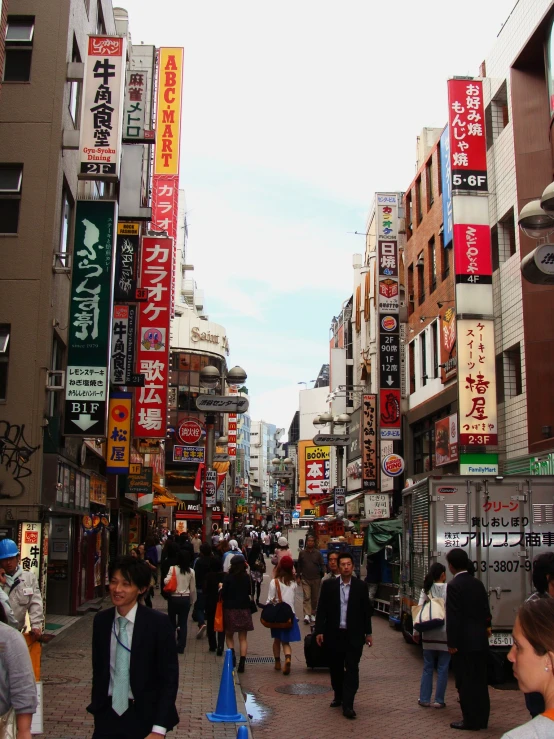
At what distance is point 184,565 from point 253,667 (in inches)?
84.9

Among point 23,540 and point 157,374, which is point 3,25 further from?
point 157,374

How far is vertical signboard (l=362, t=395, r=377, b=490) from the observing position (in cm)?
4081

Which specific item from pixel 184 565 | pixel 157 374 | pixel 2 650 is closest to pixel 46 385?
pixel 184 565

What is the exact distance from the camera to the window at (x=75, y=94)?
19141 millimetres

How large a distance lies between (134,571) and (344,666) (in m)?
6.17

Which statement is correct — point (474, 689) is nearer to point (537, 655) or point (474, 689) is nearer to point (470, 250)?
point (537, 655)

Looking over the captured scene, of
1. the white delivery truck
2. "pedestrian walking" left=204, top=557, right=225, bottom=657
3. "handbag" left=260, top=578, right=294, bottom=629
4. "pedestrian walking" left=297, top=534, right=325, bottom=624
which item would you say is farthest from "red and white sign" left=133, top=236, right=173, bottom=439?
the white delivery truck

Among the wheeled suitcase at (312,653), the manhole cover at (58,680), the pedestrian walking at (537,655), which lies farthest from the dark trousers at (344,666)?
the pedestrian walking at (537,655)

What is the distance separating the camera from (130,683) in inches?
201

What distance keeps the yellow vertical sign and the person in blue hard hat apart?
107ft

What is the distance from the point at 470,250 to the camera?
23.6 meters

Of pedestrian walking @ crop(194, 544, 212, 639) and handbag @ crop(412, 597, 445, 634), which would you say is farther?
pedestrian walking @ crop(194, 544, 212, 639)

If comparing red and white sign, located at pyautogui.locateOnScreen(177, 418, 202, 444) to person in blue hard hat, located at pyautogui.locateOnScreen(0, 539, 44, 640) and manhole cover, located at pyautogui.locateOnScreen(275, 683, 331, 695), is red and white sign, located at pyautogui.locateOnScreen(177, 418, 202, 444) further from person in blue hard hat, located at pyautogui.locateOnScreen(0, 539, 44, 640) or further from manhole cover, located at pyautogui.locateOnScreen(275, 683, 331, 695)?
person in blue hard hat, located at pyautogui.locateOnScreen(0, 539, 44, 640)

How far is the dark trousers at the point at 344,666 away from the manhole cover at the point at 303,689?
1160 mm
